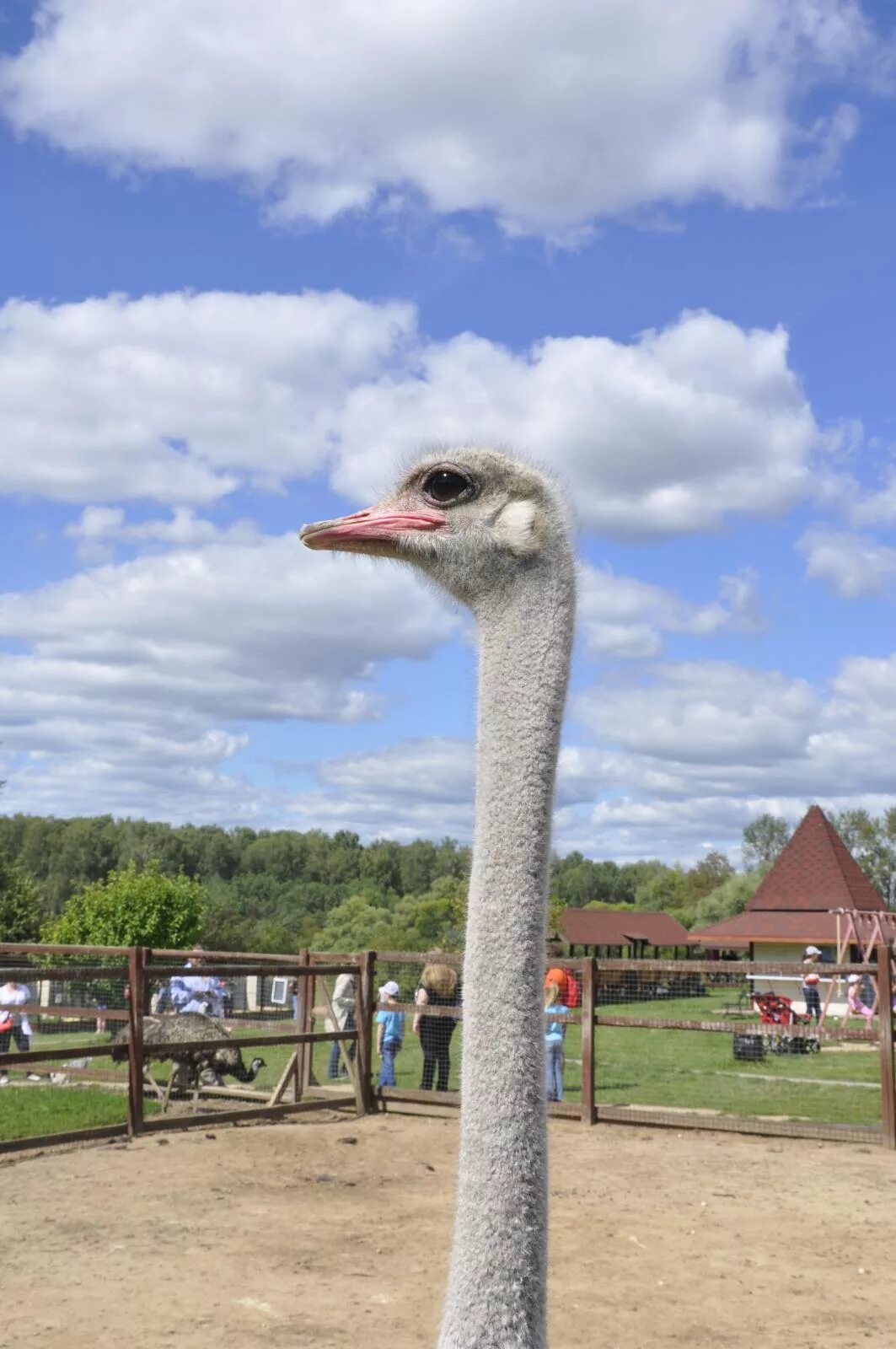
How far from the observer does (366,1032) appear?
470 inches

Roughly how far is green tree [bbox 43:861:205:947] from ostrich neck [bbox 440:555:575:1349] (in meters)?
25.4

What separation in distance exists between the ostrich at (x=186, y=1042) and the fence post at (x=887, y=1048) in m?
4.96

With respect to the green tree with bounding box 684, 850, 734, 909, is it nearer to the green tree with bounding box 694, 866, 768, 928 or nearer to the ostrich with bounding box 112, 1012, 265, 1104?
the green tree with bounding box 694, 866, 768, 928

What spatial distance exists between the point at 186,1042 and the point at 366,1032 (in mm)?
1852

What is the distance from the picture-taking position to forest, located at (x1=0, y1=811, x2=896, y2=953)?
38.1m

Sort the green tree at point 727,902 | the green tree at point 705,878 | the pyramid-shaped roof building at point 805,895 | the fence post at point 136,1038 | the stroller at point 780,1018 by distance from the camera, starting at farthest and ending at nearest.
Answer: the green tree at point 705,878 → the green tree at point 727,902 → the pyramid-shaped roof building at point 805,895 → the stroller at point 780,1018 → the fence post at point 136,1038

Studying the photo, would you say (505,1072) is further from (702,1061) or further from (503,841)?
(702,1061)

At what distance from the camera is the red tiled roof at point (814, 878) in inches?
1432

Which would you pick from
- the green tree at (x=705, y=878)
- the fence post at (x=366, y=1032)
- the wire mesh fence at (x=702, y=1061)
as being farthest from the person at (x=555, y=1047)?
the green tree at (x=705, y=878)

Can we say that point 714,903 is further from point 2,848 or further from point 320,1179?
point 320,1179

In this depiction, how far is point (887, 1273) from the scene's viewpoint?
6.66m

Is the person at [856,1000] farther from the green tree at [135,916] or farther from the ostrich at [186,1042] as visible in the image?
the green tree at [135,916]

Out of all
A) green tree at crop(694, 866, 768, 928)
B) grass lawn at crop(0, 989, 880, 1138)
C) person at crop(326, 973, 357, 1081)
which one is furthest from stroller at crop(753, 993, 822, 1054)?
green tree at crop(694, 866, 768, 928)

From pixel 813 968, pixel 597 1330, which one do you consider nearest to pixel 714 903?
pixel 813 968
